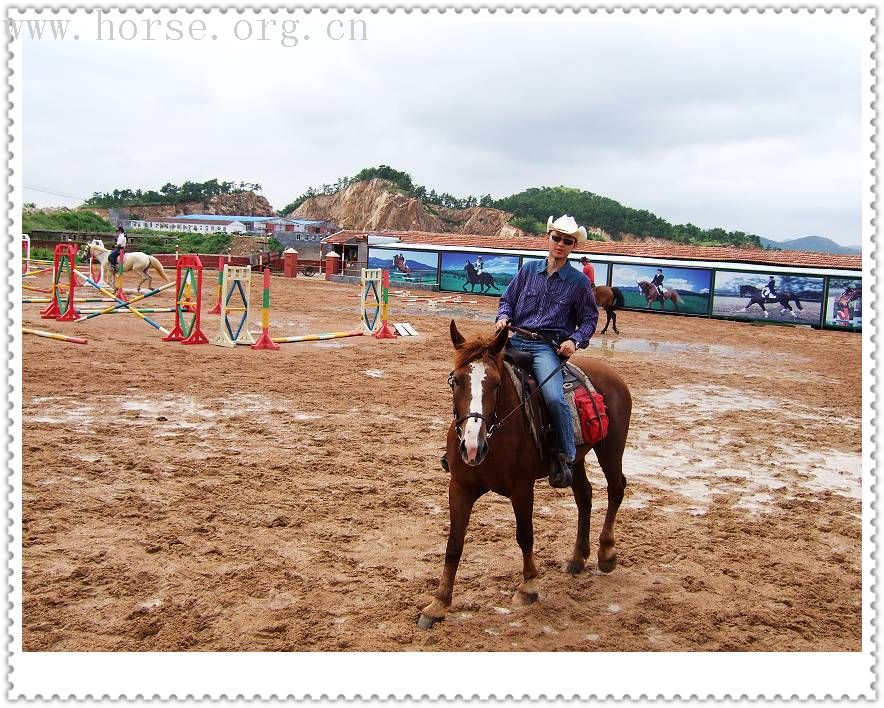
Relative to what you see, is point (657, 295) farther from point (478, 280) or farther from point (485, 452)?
point (485, 452)

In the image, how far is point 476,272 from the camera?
3441cm

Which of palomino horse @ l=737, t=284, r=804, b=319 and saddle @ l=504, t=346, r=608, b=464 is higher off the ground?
palomino horse @ l=737, t=284, r=804, b=319

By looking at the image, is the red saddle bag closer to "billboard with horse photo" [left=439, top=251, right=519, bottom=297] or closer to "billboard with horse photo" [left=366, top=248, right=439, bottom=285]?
"billboard with horse photo" [left=439, top=251, right=519, bottom=297]

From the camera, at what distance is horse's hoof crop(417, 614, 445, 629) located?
4258 mm

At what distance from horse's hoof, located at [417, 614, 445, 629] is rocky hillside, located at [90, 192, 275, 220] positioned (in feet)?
305

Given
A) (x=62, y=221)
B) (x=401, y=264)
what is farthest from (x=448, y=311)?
(x=62, y=221)

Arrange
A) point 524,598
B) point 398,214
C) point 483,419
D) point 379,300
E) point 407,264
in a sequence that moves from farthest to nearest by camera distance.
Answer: point 398,214
point 407,264
point 379,300
point 524,598
point 483,419

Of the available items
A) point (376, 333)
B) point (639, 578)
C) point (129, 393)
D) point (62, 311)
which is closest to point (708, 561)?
point (639, 578)

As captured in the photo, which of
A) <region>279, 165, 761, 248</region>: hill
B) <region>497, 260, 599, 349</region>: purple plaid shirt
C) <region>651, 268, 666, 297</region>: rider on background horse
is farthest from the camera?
<region>279, 165, 761, 248</region>: hill

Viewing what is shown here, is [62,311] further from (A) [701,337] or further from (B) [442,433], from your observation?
(A) [701,337]

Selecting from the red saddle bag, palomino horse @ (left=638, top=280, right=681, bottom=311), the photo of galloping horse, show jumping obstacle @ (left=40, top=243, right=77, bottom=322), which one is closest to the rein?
the red saddle bag

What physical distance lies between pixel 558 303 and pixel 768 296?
25958 mm

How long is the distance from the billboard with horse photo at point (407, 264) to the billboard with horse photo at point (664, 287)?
30.5 feet

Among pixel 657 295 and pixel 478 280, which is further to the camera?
pixel 478 280
